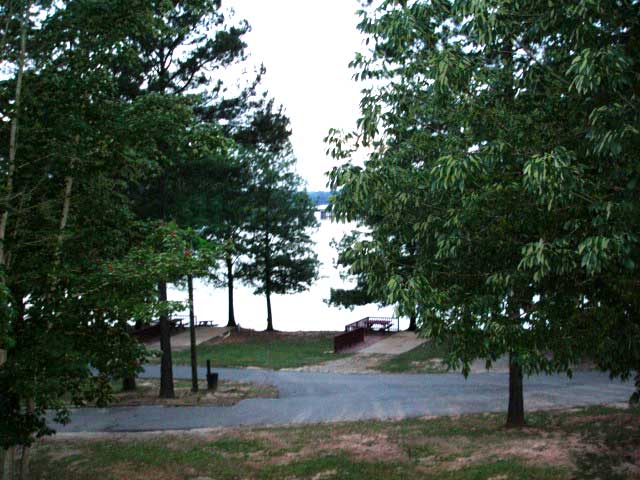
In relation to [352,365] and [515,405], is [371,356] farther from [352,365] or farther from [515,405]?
[515,405]

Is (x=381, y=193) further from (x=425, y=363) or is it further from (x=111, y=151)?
(x=425, y=363)

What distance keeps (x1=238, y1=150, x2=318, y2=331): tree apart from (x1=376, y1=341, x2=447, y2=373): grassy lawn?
12327 millimetres

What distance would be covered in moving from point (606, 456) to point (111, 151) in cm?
1025

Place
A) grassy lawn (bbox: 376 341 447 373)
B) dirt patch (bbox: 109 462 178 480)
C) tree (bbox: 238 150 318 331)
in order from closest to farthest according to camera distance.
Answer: dirt patch (bbox: 109 462 178 480) < grassy lawn (bbox: 376 341 447 373) < tree (bbox: 238 150 318 331)

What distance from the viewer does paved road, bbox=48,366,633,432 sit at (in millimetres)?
18672

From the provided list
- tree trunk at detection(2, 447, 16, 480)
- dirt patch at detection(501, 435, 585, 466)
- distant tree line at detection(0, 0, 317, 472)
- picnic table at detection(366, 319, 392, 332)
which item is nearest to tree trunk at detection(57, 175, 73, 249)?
distant tree line at detection(0, 0, 317, 472)

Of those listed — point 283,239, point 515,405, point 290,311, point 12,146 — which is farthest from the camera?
point 290,311

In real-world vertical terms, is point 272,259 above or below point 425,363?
above

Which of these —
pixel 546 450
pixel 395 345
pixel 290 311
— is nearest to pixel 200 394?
pixel 546 450

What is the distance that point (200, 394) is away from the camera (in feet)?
77.0

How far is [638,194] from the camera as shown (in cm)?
734

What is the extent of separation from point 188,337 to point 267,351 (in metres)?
7.48

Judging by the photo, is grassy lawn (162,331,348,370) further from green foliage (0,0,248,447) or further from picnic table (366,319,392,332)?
green foliage (0,0,248,447)

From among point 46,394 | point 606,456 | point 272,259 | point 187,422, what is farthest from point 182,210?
point 272,259
